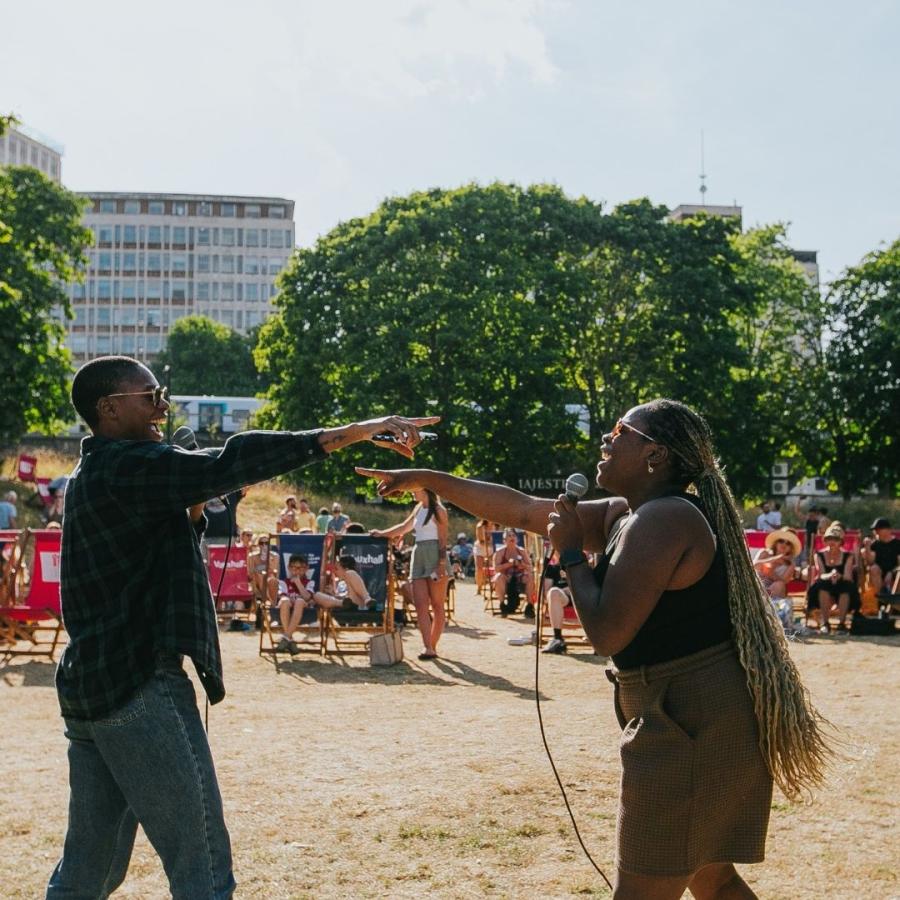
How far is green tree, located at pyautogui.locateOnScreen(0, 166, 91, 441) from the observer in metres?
36.2

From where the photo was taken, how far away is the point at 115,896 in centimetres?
504

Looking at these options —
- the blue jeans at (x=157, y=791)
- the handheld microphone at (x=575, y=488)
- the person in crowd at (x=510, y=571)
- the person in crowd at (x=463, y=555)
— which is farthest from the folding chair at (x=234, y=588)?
the handheld microphone at (x=575, y=488)

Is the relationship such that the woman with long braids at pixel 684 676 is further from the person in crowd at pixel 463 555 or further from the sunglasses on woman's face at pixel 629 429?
the person in crowd at pixel 463 555

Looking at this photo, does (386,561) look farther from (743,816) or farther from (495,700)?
(743,816)

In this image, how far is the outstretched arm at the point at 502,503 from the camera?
3973 mm

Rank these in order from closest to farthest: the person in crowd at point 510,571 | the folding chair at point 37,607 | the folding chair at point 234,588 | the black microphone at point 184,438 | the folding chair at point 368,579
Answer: the black microphone at point 184,438 < the folding chair at point 37,607 < the folding chair at point 368,579 < the folding chair at point 234,588 < the person in crowd at point 510,571

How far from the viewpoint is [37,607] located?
13141 mm

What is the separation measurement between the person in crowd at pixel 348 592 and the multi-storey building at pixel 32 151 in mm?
124792

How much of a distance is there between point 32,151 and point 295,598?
438 feet

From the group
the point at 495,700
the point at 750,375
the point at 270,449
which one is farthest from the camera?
the point at 750,375

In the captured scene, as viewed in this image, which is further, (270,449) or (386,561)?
Answer: (386,561)

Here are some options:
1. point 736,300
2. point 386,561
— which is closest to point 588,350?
point 736,300

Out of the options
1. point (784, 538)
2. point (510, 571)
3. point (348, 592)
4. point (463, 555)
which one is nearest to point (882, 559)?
point (784, 538)

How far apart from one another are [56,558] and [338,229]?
100 ft
